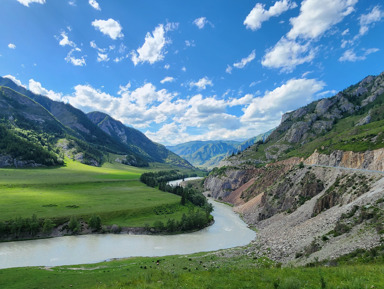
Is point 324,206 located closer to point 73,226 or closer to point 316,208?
point 316,208

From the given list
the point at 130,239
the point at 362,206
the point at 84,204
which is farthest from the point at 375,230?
the point at 84,204

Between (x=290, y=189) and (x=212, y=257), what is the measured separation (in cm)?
5623

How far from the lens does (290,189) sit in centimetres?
9150

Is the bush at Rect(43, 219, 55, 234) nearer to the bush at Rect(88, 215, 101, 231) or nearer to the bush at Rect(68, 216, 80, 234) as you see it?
the bush at Rect(68, 216, 80, 234)

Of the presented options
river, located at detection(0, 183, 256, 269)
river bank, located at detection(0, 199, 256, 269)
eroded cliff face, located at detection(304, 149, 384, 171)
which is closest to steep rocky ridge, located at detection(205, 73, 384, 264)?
eroded cliff face, located at detection(304, 149, 384, 171)

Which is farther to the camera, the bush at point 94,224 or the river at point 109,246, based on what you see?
the bush at point 94,224

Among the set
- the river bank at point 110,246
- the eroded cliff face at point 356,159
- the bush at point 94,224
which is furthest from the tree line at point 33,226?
the eroded cliff face at point 356,159

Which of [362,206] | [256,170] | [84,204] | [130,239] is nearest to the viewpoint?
[362,206]

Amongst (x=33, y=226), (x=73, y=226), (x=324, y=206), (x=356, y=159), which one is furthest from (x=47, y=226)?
(x=356, y=159)

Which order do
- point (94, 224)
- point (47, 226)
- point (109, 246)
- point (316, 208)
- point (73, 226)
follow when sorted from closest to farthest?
point (316, 208) < point (109, 246) < point (47, 226) < point (73, 226) < point (94, 224)

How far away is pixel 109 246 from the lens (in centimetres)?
6931

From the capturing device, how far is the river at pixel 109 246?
56.5 metres

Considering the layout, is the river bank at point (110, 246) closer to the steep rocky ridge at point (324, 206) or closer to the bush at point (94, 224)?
the bush at point (94, 224)

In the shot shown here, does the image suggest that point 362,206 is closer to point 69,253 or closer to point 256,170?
point 69,253
